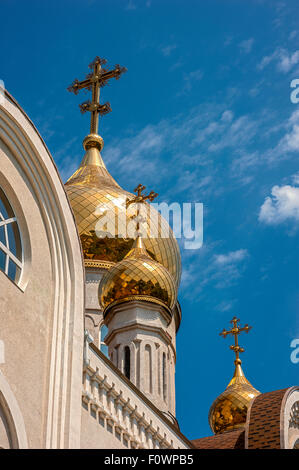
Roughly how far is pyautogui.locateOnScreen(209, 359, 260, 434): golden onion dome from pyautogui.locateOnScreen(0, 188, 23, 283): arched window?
45.4ft

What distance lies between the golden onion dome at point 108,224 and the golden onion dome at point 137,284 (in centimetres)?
274

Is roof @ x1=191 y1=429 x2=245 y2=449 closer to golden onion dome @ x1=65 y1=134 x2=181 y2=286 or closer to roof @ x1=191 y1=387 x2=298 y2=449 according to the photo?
roof @ x1=191 y1=387 x2=298 y2=449

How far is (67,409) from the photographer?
10992 mm

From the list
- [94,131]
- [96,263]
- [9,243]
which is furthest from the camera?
[94,131]

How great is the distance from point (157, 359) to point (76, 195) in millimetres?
6086

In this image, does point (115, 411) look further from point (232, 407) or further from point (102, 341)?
point (232, 407)

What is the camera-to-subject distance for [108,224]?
2295 cm

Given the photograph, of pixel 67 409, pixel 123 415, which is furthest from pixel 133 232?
pixel 67 409

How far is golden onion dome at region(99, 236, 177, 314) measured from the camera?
19250 mm

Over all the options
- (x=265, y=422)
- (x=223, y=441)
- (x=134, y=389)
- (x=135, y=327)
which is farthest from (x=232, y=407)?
(x=134, y=389)

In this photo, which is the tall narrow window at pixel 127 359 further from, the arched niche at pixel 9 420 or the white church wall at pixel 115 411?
the arched niche at pixel 9 420

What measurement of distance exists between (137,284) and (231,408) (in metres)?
6.50

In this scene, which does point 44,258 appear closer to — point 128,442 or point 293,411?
point 128,442
